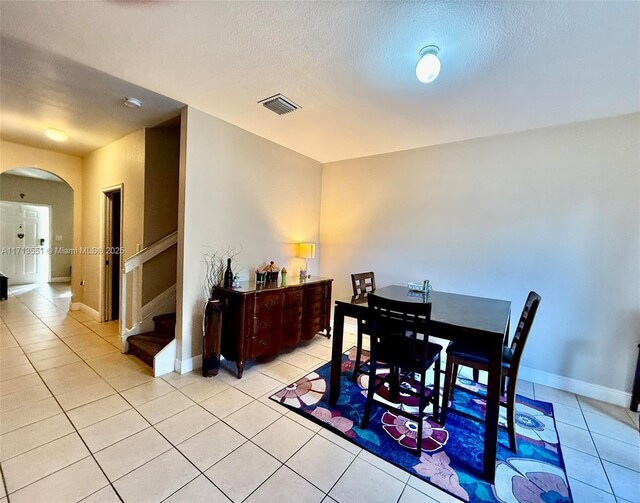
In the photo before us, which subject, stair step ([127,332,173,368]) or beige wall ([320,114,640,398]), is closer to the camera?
beige wall ([320,114,640,398])

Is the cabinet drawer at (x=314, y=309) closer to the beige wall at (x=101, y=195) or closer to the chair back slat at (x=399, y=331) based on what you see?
the chair back slat at (x=399, y=331)

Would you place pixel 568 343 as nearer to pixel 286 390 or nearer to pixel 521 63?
pixel 521 63

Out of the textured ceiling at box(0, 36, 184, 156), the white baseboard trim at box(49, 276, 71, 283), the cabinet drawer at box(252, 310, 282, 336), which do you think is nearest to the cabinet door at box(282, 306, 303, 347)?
the cabinet drawer at box(252, 310, 282, 336)

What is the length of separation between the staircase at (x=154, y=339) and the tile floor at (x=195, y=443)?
0.14 meters

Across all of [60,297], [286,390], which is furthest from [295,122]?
[60,297]

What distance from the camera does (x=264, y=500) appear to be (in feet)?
4.98

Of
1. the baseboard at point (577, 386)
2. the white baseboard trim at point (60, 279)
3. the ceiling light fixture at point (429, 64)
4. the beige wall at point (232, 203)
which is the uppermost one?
the ceiling light fixture at point (429, 64)

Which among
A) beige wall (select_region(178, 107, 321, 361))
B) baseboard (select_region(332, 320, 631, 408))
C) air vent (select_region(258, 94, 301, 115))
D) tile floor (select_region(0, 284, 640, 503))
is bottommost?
tile floor (select_region(0, 284, 640, 503))

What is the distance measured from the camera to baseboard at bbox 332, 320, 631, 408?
2.65m

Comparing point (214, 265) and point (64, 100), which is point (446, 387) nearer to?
point (214, 265)

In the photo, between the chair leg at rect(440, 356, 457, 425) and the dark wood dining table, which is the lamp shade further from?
the chair leg at rect(440, 356, 457, 425)

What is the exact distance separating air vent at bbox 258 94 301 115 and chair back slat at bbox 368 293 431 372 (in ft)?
6.55

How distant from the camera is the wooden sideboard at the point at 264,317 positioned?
2.84 metres

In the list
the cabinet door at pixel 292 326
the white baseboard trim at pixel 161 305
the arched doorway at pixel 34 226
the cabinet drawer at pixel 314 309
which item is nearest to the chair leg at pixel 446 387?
the cabinet door at pixel 292 326
